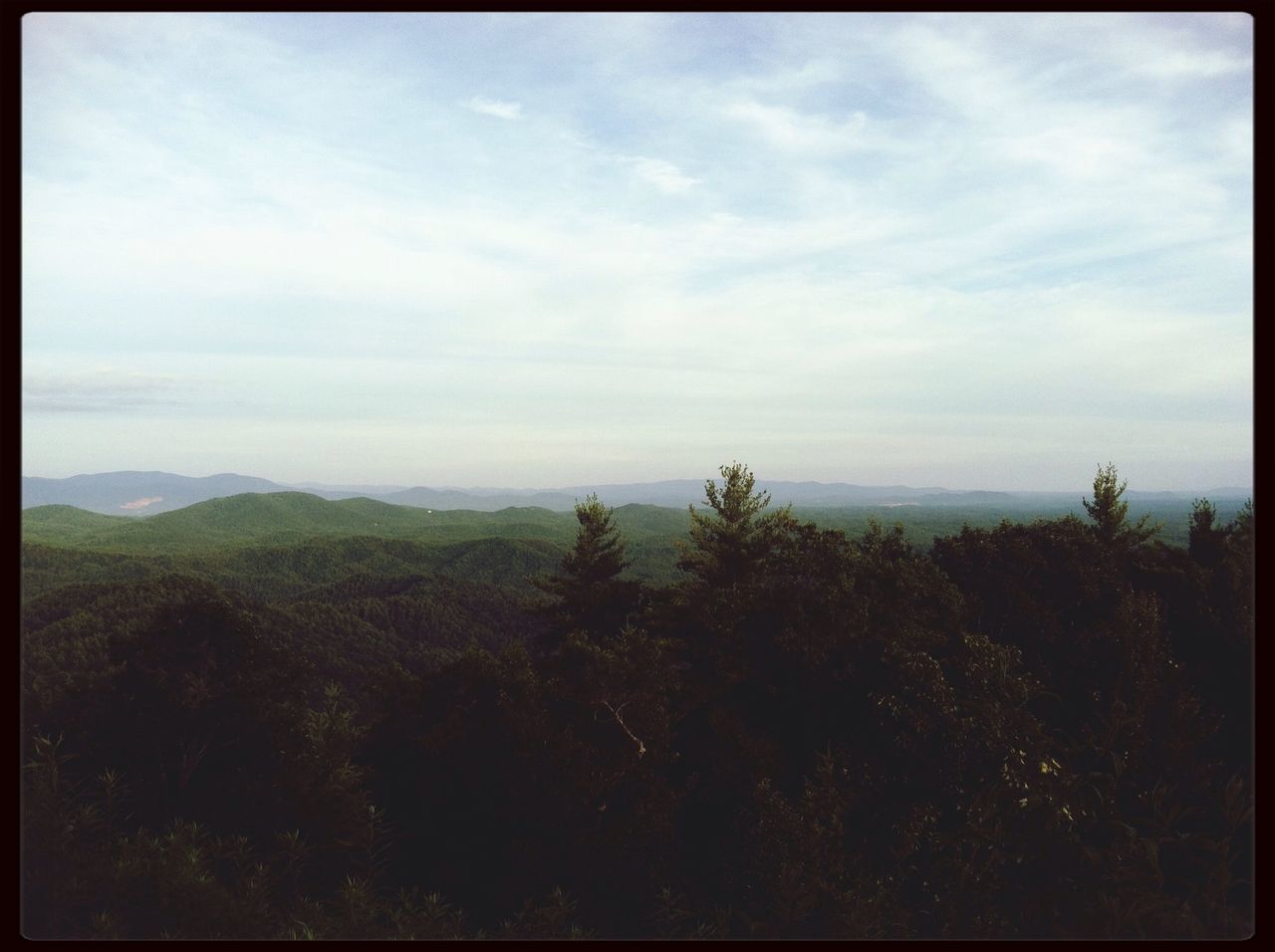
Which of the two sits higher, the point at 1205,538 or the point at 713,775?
the point at 1205,538

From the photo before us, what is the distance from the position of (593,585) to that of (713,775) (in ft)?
48.2

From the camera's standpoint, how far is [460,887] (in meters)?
11.9

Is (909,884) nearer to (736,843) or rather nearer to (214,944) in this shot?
(736,843)

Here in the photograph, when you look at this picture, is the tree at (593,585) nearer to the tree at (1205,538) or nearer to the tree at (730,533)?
the tree at (730,533)

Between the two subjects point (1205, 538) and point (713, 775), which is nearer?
point (713, 775)

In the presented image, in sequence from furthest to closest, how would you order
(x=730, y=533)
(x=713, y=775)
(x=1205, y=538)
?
(x=730, y=533) → (x=1205, y=538) → (x=713, y=775)

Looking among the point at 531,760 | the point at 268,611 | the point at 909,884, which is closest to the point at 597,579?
the point at 531,760

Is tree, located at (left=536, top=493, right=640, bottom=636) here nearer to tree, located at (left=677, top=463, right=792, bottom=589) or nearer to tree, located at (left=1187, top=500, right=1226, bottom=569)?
tree, located at (left=677, top=463, right=792, bottom=589)

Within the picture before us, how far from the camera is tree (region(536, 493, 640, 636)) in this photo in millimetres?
27125

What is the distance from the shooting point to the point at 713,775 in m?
13.8

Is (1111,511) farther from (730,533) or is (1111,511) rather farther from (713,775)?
(713,775)

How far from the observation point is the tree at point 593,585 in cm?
2712

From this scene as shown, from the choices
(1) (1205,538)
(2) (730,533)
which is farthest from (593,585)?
(1) (1205,538)

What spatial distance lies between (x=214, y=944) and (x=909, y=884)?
986cm
